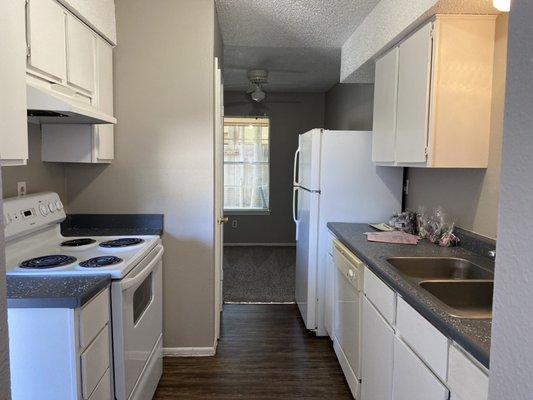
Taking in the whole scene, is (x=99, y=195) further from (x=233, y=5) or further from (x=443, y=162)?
(x=443, y=162)

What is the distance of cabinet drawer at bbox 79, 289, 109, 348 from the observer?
1.46 m

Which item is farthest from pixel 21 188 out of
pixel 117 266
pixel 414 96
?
pixel 414 96

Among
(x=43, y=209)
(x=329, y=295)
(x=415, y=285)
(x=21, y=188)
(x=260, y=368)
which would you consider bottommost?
(x=260, y=368)

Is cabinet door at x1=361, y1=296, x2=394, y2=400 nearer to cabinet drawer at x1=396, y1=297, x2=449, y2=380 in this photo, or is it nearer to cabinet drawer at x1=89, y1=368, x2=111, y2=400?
cabinet drawer at x1=396, y1=297, x2=449, y2=380

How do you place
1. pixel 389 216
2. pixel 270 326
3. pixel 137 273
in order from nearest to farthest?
pixel 137 273 < pixel 389 216 < pixel 270 326

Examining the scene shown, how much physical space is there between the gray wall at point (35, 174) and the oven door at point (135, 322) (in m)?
0.77

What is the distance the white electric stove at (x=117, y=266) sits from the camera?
69.9 inches

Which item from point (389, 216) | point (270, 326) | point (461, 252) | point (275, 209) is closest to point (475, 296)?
point (461, 252)

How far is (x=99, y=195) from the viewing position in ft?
8.96

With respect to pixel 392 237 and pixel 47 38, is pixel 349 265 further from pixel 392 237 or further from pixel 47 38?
pixel 47 38

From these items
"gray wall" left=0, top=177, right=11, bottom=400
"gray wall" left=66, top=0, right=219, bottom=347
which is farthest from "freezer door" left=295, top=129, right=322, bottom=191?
"gray wall" left=0, top=177, right=11, bottom=400

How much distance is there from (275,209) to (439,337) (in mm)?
5266

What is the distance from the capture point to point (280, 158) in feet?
21.2

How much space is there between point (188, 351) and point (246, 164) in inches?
161
